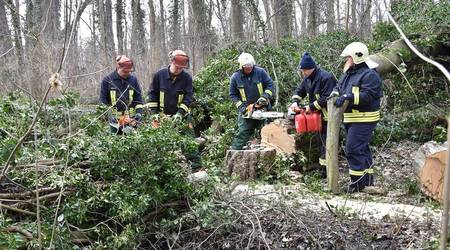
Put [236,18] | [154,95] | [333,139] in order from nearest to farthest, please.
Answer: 1. [333,139]
2. [154,95]
3. [236,18]

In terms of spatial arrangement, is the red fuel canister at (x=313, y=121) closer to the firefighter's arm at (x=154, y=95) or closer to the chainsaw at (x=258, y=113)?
the chainsaw at (x=258, y=113)

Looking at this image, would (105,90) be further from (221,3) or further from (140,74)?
(221,3)

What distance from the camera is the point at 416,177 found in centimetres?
629

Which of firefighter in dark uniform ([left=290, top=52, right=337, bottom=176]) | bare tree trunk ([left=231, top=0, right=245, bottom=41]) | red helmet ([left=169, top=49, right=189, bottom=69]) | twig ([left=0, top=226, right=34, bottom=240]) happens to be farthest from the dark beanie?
bare tree trunk ([left=231, top=0, right=245, bottom=41])

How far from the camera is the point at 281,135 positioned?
758 cm

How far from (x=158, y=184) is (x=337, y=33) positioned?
7.71 metres

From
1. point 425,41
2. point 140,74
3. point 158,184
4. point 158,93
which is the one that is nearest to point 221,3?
point 140,74

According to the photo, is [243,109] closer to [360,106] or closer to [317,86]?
[317,86]

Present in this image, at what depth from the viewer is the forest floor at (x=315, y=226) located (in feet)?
15.0

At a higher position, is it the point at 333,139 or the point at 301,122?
the point at 301,122

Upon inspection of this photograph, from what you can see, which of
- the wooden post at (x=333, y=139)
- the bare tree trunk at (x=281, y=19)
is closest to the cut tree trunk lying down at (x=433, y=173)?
the wooden post at (x=333, y=139)

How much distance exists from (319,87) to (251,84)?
1.22 meters

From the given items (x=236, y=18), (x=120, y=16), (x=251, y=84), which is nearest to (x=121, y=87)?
(x=251, y=84)

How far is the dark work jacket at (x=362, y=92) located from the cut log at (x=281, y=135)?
131 centimetres
